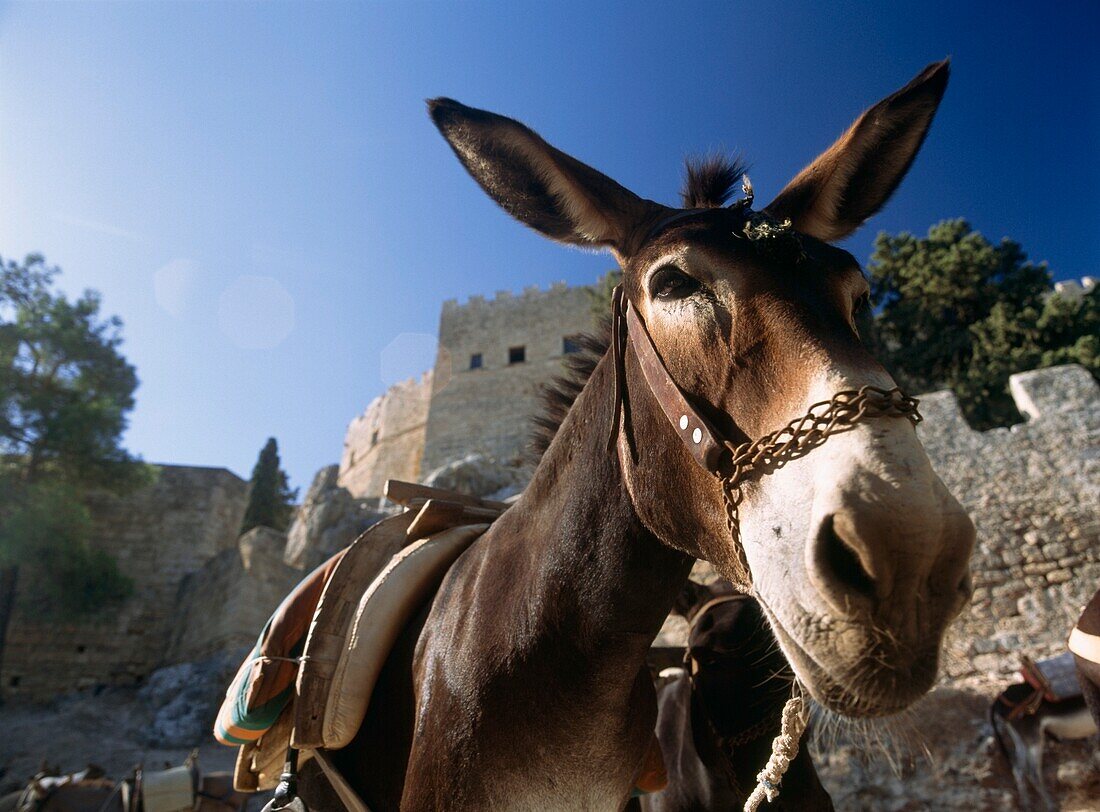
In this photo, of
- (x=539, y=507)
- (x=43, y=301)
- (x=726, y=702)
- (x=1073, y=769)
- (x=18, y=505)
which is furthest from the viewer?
(x=43, y=301)

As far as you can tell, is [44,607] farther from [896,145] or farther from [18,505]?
[896,145]

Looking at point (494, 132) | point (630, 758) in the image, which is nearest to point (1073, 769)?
point (630, 758)

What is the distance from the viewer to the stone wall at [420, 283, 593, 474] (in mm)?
27741

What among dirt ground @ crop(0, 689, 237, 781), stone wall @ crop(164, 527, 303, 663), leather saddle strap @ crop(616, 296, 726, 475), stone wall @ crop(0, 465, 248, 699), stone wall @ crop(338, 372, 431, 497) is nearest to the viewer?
leather saddle strap @ crop(616, 296, 726, 475)

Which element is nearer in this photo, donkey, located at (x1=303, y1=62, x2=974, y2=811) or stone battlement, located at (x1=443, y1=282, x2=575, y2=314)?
donkey, located at (x1=303, y1=62, x2=974, y2=811)

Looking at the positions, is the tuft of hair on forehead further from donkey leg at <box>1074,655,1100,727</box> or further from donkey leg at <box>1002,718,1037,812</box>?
donkey leg at <box>1002,718,1037,812</box>

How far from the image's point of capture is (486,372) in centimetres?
2948

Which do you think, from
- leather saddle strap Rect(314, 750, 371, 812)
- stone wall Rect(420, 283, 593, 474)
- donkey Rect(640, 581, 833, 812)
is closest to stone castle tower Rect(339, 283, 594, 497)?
stone wall Rect(420, 283, 593, 474)

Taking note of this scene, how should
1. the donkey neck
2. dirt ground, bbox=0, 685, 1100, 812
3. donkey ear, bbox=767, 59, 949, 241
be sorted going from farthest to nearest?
dirt ground, bbox=0, 685, 1100, 812 → donkey ear, bbox=767, 59, 949, 241 → the donkey neck

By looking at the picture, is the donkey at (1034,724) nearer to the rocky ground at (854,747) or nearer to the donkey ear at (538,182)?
the rocky ground at (854,747)

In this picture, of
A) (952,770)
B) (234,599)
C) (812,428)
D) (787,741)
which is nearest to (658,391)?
(812,428)

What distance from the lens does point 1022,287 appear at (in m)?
15.9

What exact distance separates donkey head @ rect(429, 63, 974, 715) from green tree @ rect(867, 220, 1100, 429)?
14584 millimetres

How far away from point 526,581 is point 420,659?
452mm
